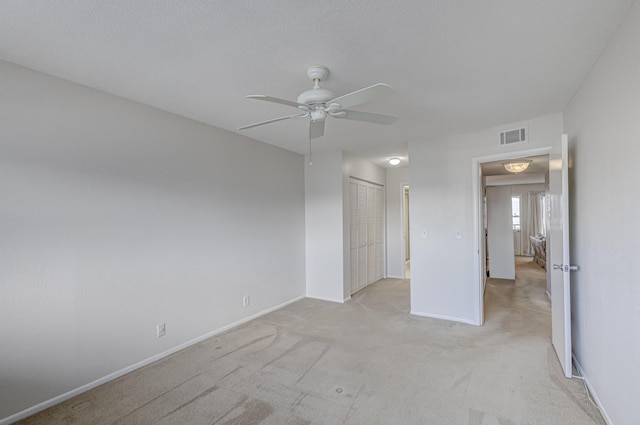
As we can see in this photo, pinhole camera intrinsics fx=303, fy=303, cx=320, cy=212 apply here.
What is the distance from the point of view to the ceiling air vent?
339 cm

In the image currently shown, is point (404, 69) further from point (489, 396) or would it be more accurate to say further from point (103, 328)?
point (103, 328)

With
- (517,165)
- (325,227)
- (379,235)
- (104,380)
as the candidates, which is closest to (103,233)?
(104,380)

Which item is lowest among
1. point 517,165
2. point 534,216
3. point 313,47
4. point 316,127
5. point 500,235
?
point 500,235

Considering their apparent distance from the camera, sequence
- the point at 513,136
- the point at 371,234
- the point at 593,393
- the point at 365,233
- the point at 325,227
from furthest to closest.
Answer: the point at 371,234, the point at 365,233, the point at 325,227, the point at 513,136, the point at 593,393

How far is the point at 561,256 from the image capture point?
2.55 meters

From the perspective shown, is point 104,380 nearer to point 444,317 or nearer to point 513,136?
point 444,317

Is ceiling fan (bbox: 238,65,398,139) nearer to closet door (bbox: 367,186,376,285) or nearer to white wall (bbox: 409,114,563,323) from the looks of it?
white wall (bbox: 409,114,563,323)

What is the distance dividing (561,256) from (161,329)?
366cm

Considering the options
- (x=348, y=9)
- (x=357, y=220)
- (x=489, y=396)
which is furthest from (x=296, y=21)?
(x=357, y=220)

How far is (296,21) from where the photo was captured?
1631 millimetres

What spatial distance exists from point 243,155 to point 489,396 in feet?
11.4

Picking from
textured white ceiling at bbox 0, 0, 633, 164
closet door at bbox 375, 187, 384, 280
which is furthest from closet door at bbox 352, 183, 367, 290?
textured white ceiling at bbox 0, 0, 633, 164

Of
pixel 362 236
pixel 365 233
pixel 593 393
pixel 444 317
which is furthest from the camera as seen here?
pixel 365 233

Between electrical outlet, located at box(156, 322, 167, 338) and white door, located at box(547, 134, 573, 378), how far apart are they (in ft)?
11.6
